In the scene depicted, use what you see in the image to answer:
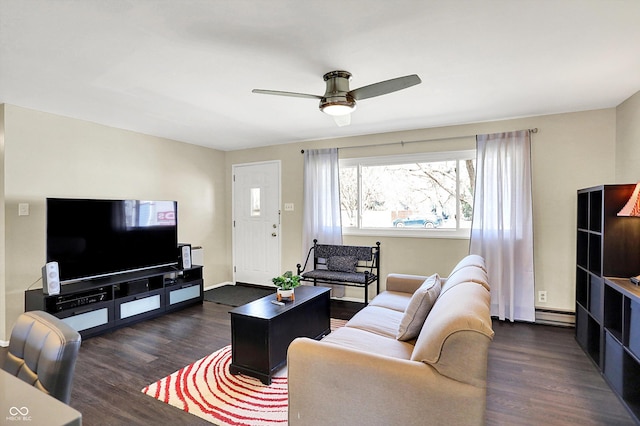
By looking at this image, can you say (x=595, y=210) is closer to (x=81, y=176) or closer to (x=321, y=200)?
(x=321, y=200)

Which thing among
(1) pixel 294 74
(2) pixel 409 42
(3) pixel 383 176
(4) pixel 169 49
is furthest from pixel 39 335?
(3) pixel 383 176

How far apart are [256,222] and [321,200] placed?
4.51ft

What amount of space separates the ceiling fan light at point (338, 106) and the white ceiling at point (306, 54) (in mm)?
255

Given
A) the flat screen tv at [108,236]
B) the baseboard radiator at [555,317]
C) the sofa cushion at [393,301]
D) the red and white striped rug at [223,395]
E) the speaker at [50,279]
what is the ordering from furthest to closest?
the baseboard radiator at [555,317], the flat screen tv at [108,236], the speaker at [50,279], the sofa cushion at [393,301], the red and white striped rug at [223,395]

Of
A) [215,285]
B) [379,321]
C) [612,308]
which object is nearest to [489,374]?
[379,321]

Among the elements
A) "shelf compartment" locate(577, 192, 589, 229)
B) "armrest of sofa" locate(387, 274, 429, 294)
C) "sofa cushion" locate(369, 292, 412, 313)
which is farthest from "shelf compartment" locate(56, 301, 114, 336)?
"shelf compartment" locate(577, 192, 589, 229)

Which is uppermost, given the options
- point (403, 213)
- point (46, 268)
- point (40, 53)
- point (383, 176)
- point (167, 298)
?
point (40, 53)

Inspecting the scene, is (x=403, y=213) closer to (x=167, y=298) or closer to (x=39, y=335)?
(x=167, y=298)

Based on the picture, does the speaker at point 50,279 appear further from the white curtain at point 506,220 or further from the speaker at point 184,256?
the white curtain at point 506,220

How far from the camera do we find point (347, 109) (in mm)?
2641

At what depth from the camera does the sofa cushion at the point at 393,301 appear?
300 centimetres

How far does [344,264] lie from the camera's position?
4.64 metres

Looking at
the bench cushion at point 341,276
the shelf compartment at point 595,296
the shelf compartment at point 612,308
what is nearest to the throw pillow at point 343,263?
the bench cushion at point 341,276

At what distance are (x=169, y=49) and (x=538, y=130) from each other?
3866mm
